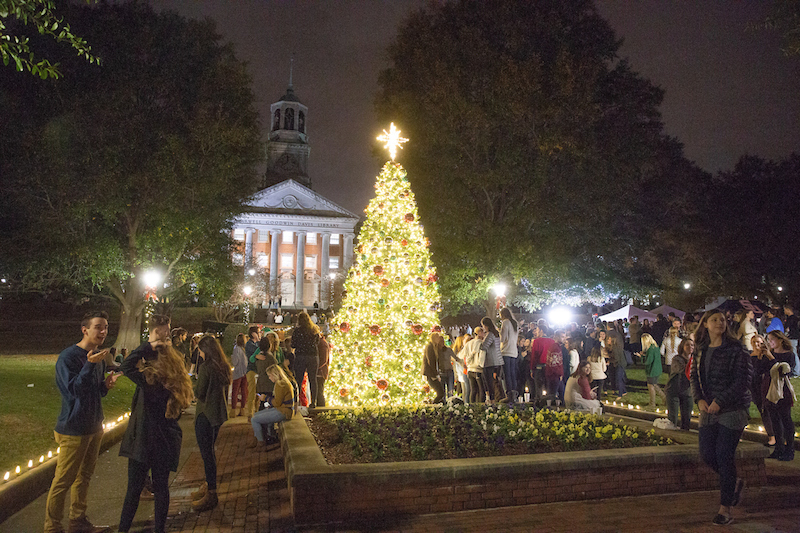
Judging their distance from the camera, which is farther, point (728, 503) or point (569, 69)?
point (569, 69)

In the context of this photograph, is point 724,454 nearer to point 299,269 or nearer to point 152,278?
point 152,278

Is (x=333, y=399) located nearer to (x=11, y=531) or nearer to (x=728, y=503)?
(x=11, y=531)

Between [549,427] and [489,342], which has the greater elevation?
[489,342]

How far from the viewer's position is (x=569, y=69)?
20.6m

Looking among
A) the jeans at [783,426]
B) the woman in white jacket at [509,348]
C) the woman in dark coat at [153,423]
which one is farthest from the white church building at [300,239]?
the woman in dark coat at [153,423]

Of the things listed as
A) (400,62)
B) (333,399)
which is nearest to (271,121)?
(400,62)

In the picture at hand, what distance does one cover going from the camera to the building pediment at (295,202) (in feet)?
209

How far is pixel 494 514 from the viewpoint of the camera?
18.0ft

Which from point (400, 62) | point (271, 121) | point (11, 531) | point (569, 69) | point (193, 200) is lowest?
point (11, 531)

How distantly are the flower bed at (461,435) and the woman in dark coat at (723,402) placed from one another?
5.62ft

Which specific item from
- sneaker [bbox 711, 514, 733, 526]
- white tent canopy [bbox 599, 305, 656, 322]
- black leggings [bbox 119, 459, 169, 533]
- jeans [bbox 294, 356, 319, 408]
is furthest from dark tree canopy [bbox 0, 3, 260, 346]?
white tent canopy [bbox 599, 305, 656, 322]

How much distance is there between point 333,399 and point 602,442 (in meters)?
5.50

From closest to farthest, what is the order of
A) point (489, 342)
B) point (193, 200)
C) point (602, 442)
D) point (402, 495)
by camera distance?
point (402, 495) < point (602, 442) < point (489, 342) < point (193, 200)

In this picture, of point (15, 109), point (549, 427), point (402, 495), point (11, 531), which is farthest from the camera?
point (15, 109)
